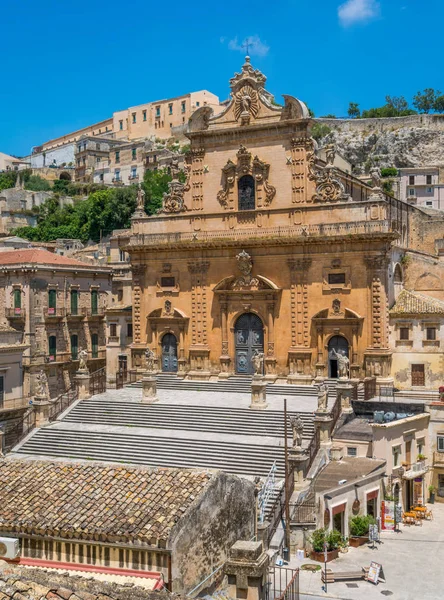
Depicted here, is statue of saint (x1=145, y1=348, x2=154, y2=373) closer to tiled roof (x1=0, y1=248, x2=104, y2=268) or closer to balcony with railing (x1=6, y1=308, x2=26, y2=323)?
balcony with railing (x1=6, y1=308, x2=26, y2=323)

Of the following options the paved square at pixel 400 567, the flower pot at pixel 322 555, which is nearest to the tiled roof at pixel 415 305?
the paved square at pixel 400 567

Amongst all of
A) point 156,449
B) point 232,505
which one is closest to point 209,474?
point 232,505

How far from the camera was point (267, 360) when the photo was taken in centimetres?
3603

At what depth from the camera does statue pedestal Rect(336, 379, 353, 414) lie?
30547 mm

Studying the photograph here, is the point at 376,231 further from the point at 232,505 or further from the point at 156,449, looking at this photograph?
the point at 232,505

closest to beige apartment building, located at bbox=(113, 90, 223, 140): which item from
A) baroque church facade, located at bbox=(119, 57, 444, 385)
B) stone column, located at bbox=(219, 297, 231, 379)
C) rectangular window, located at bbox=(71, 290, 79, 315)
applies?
rectangular window, located at bbox=(71, 290, 79, 315)

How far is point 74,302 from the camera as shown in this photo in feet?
165

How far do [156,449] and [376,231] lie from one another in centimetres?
1487

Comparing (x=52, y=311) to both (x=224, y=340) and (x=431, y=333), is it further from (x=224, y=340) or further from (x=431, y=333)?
Answer: (x=431, y=333)

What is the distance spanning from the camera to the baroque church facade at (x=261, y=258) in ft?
113

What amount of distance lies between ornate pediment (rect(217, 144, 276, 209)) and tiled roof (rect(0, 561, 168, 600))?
28240 millimetres

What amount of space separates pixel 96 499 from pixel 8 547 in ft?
6.91

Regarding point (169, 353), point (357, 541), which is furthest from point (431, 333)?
point (169, 353)

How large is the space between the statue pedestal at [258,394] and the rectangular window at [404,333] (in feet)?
26.6
